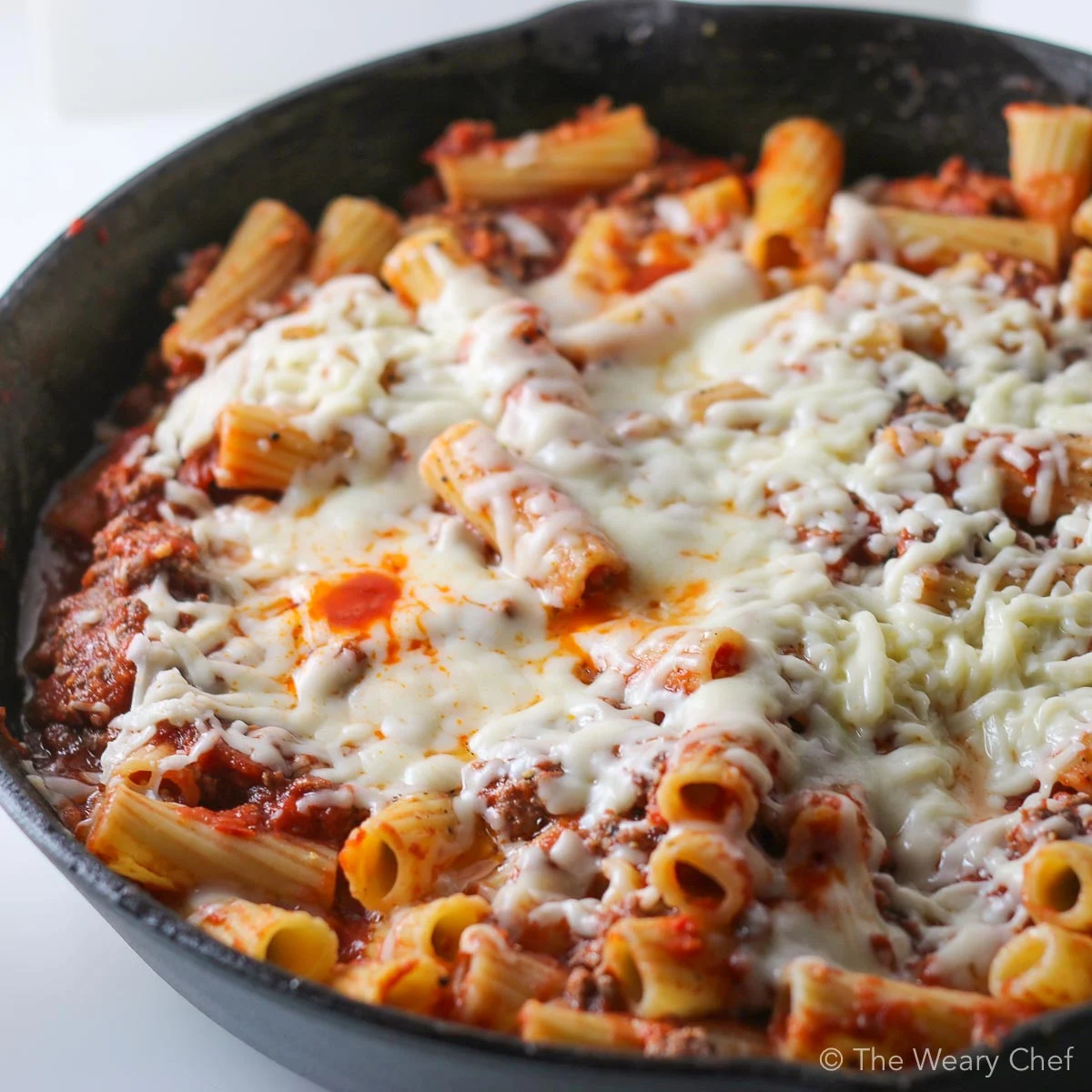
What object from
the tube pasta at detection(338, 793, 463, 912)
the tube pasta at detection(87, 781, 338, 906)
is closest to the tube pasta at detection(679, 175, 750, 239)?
the tube pasta at detection(338, 793, 463, 912)

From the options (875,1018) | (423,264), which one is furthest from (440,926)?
(423,264)

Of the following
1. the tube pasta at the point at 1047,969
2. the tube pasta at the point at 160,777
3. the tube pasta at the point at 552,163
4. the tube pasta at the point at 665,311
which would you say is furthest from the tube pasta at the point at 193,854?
the tube pasta at the point at 552,163

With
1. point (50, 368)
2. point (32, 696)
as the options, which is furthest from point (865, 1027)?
point (50, 368)

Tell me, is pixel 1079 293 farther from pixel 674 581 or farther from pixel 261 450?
pixel 261 450

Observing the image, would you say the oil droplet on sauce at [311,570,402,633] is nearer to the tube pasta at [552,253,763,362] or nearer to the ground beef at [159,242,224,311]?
the tube pasta at [552,253,763,362]

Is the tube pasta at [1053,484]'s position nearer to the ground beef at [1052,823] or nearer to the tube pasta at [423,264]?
the ground beef at [1052,823]

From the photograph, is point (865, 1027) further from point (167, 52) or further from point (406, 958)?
point (167, 52)
